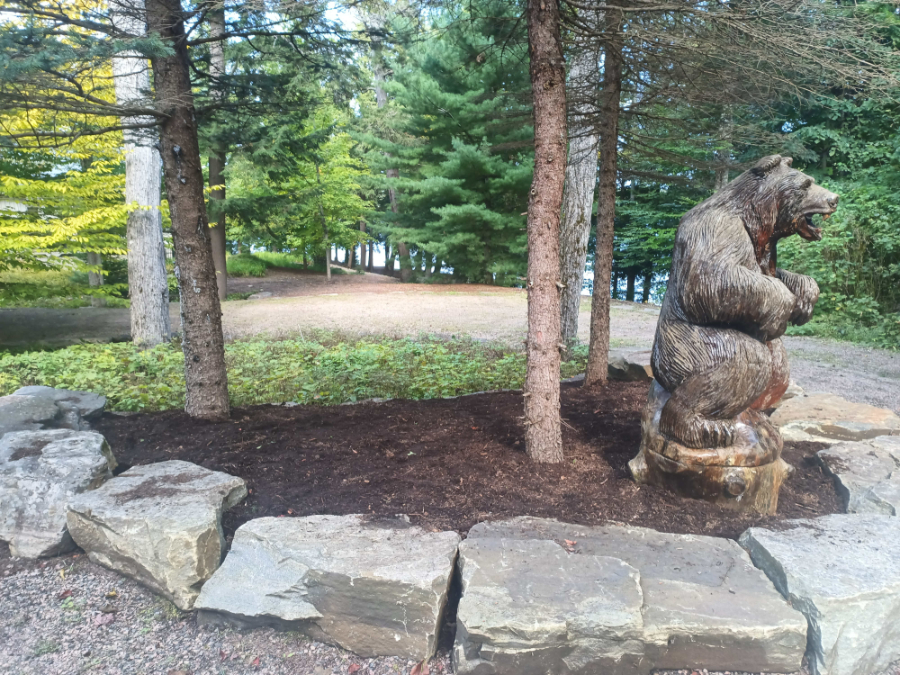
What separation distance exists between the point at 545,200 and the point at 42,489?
3.23m

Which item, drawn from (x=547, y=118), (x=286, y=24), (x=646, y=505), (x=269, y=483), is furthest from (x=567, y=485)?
(x=286, y=24)

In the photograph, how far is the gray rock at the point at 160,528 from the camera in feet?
8.38

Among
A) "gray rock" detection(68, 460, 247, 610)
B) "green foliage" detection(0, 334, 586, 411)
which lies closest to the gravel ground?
"gray rock" detection(68, 460, 247, 610)

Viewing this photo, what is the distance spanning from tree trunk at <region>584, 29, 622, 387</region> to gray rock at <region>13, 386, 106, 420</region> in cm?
455

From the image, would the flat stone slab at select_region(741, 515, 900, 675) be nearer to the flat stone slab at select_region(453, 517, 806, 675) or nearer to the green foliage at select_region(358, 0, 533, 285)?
the flat stone slab at select_region(453, 517, 806, 675)

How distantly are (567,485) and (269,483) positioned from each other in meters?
1.80

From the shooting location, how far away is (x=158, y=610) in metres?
2.58

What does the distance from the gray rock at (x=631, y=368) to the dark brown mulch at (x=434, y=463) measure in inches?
43.9

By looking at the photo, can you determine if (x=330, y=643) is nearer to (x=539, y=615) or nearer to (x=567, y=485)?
(x=539, y=615)

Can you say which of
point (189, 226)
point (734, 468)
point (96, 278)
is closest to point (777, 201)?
point (734, 468)

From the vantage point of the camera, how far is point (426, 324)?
38.7 feet

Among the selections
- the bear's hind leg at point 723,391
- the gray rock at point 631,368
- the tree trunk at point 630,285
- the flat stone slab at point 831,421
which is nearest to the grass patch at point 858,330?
the gray rock at point 631,368

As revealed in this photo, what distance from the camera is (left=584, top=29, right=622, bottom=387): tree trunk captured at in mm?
5227

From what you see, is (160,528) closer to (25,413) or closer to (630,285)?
(25,413)
